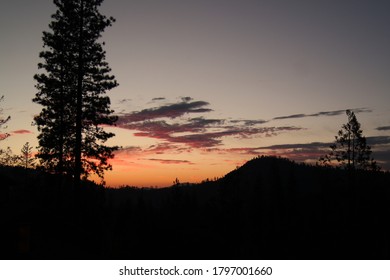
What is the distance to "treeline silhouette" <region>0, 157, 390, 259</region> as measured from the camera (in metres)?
22.3

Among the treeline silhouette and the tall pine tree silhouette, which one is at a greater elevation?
the tall pine tree silhouette

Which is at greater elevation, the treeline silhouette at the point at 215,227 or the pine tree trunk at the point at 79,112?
the pine tree trunk at the point at 79,112

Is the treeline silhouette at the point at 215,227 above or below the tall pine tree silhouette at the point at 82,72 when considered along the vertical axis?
below

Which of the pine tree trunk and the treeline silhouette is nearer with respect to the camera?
the treeline silhouette

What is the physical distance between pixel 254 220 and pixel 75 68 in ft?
189

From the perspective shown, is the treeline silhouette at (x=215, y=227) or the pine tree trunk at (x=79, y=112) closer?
the treeline silhouette at (x=215, y=227)

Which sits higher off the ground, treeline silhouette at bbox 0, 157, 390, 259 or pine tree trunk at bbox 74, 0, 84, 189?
pine tree trunk at bbox 74, 0, 84, 189

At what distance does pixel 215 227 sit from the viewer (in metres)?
56.2

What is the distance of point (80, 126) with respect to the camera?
23.5 meters

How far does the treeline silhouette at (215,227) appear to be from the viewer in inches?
A: 880

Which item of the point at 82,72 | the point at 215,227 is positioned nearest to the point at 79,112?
the point at 82,72

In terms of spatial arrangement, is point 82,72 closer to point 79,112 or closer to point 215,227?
point 79,112
